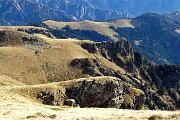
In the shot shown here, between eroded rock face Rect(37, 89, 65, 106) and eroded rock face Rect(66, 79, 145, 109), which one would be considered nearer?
eroded rock face Rect(37, 89, 65, 106)

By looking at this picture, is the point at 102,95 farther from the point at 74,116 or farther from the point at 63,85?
the point at 74,116

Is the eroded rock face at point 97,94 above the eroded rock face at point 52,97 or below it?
above

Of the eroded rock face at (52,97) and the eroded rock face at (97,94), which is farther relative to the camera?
the eroded rock face at (97,94)

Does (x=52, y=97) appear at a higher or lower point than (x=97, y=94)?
lower

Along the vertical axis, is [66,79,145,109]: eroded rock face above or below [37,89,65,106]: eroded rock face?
above

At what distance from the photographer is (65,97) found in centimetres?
13312

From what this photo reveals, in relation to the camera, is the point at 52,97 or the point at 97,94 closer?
the point at 52,97

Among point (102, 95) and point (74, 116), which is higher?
point (102, 95)

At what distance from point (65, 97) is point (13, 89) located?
34.1 metres

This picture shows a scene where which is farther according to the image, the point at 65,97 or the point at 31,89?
the point at 65,97

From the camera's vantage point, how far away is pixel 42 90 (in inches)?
4562

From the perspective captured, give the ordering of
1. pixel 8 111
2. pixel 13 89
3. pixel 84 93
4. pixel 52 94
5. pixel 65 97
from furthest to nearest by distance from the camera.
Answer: pixel 84 93, pixel 65 97, pixel 52 94, pixel 13 89, pixel 8 111

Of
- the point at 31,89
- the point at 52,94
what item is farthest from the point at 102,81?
the point at 31,89

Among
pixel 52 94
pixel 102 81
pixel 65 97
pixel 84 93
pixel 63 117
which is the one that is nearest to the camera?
pixel 63 117
